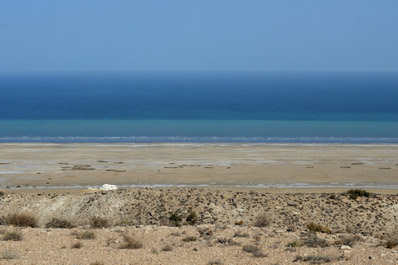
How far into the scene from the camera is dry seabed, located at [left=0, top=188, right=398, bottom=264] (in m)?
14.1

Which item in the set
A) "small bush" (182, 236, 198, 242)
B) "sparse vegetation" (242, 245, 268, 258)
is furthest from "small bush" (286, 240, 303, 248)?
"small bush" (182, 236, 198, 242)

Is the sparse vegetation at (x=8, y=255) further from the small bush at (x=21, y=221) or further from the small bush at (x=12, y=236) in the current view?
the small bush at (x=21, y=221)

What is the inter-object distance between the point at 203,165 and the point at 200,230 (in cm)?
2508

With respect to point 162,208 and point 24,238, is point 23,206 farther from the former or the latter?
point 24,238

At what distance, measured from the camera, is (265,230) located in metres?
17.2

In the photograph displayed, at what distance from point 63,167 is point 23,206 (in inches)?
686

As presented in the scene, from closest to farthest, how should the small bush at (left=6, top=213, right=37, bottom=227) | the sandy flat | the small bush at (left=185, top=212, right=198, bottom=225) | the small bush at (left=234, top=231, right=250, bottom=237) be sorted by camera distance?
the small bush at (left=234, top=231, right=250, bottom=237) < the small bush at (left=6, top=213, right=37, bottom=227) < the small bush at (left=185, top=212, right=198, bottom=225) < the sandy flat

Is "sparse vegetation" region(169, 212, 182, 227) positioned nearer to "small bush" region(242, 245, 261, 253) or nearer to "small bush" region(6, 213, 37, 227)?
"small bush" region(6, 213, 37, 227)

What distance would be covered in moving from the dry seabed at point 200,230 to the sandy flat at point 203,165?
11290 mm

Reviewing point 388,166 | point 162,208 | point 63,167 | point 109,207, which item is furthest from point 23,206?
point 388,166

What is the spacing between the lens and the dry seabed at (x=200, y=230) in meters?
14.1

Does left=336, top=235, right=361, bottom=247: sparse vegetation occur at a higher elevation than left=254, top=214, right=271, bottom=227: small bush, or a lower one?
higher

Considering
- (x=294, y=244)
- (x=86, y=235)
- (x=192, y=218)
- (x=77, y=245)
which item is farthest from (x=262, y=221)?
(x=77, y=245)

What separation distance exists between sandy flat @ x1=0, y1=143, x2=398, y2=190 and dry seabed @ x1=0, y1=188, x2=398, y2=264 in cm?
1129
